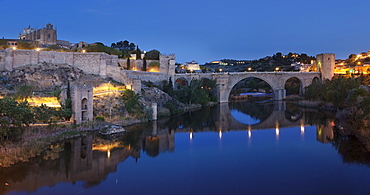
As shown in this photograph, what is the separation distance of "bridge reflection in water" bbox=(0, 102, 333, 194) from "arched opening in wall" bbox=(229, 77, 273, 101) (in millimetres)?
30960

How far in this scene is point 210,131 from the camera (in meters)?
20.6

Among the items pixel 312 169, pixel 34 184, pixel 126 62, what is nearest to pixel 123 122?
pixel 34 184

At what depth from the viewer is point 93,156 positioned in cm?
1336

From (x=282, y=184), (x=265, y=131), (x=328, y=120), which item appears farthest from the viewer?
(x=328, y=120)

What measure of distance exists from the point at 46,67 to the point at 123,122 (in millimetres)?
10932

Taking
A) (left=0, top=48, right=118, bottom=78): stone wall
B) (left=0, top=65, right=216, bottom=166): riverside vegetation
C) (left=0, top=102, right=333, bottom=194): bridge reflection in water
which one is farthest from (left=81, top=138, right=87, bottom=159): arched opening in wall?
(left=0, top=48, right=118, bottom=78): stone wall

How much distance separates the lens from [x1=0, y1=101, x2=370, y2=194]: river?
9.55 m

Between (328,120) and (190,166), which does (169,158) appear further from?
(328,120)

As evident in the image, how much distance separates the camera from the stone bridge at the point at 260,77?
1707 inches

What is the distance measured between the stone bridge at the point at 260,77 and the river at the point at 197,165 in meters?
24.1

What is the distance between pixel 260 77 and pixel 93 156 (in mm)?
36687

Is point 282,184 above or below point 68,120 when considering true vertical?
below

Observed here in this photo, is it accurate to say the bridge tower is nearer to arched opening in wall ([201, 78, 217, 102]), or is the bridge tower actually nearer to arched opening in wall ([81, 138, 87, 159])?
arched opening in wall ([201, 78, 217, 102])

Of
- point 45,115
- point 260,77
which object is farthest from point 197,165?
point 260,77
